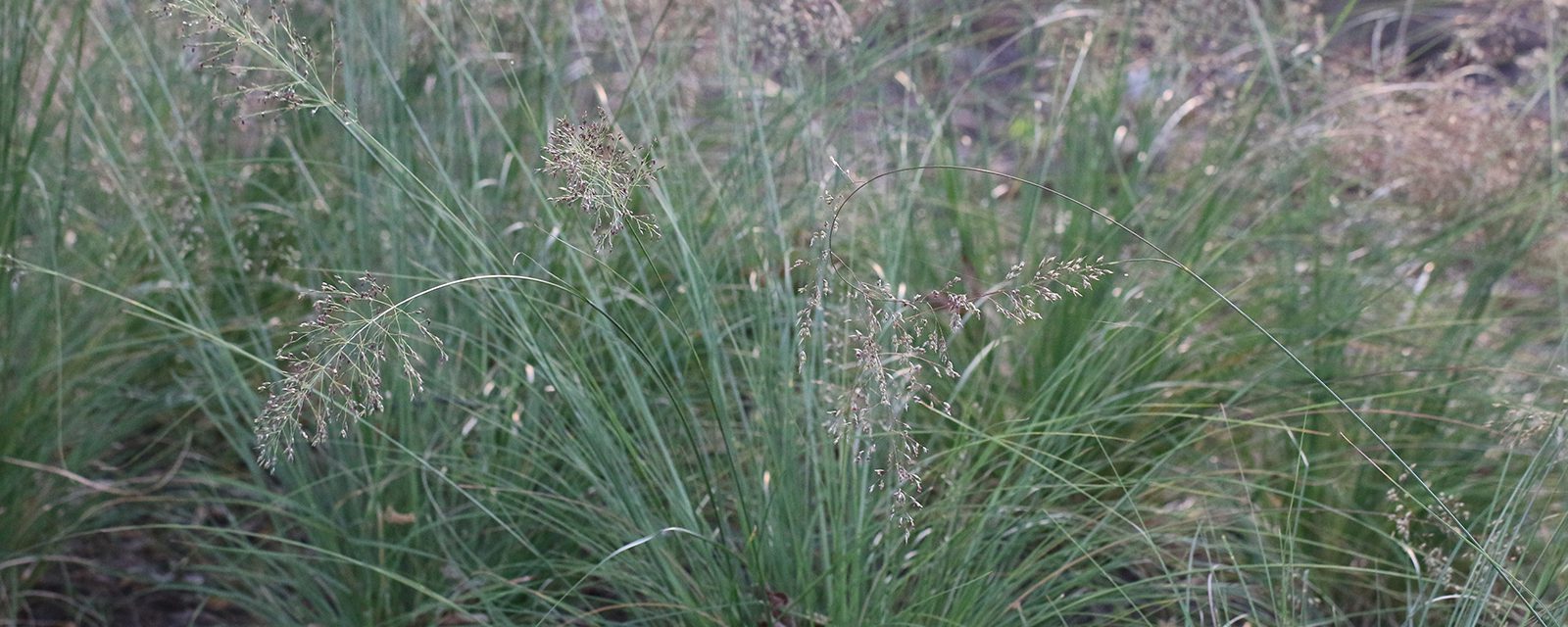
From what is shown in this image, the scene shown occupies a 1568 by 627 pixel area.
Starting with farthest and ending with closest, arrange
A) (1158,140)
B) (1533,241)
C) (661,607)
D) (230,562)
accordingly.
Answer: (1158,140) → (1533,241) → (230,562) → (661,607)

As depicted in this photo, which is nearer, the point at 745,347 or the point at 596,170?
the point at 596,170

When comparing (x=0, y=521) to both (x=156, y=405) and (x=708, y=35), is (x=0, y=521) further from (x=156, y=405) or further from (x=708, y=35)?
(x=708, y=35)

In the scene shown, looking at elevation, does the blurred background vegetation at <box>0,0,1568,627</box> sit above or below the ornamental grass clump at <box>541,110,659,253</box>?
below

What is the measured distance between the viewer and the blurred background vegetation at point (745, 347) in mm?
1778

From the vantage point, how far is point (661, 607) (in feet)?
6.20

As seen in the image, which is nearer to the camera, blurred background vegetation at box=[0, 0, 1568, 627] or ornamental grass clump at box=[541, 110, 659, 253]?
ornamental grass clump at box=[541, 110, 659, 253]

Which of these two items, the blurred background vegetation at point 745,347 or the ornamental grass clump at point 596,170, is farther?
the blurred background vegetation at point 745,347

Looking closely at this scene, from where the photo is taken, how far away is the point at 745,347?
2.07m

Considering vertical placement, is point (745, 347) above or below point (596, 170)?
below

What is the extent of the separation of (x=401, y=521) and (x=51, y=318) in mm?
859

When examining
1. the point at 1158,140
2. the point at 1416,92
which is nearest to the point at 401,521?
the point at 1158,140

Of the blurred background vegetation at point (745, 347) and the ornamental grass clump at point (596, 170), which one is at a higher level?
the ornamental grass clump at point (596, 170)

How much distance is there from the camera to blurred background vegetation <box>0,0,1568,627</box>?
5.83 feet

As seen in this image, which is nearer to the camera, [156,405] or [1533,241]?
[156,405]
